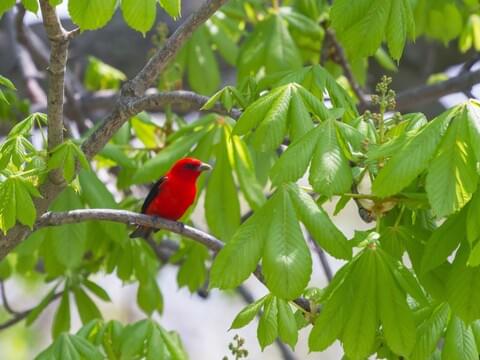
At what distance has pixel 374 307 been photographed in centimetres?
297

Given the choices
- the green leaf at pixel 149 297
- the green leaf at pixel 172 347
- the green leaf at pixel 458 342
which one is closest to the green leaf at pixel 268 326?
the green leaf at pixel 458 342

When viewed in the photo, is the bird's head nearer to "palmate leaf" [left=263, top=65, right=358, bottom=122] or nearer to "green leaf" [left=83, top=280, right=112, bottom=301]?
"green leaf" [left=83, top=280, right=112, bottom=301]

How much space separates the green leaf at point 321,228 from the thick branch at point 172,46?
2.46 ft

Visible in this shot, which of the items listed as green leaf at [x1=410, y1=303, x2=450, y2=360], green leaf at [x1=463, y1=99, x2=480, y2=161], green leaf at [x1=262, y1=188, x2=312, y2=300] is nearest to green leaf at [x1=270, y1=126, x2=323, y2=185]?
green leaf at [x1=262, y1=188, x2=312, y2=300]

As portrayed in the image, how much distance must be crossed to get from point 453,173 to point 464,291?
43 cm

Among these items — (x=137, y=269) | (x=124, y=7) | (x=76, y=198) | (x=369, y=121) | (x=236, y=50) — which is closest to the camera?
(x=124, y=7)

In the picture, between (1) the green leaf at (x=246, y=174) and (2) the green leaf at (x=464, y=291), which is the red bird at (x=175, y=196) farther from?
(2) the green leaf at (x=464, y=291)

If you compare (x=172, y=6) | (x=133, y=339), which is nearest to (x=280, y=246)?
(x=172, y=6)

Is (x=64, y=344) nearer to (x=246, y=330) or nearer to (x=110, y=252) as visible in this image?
(x=110, y=252)

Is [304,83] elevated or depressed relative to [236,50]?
depressed

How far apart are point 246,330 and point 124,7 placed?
908 cm

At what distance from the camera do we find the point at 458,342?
3.10 metres

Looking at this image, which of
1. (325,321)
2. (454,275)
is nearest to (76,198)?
(325,321)

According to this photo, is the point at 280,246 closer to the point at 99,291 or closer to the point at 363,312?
the point at 363,312
